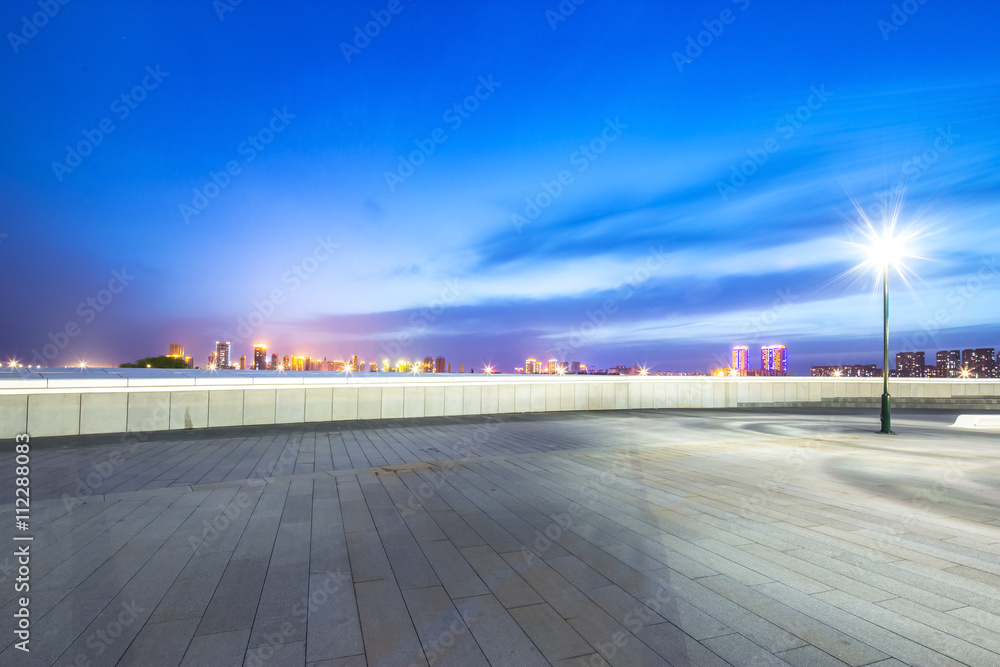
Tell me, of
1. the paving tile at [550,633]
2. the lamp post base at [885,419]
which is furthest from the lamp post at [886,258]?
the paving tile at [550,633]

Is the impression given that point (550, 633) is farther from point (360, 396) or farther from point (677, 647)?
point (360, 396)

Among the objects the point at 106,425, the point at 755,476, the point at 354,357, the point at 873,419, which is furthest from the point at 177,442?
the point at 873,419

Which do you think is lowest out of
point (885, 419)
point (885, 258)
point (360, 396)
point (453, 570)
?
point (453, 570)

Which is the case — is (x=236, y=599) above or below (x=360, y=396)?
below

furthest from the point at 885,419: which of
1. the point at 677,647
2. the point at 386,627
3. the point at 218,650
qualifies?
the point at 218,650

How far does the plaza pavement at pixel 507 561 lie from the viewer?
2.95 meters

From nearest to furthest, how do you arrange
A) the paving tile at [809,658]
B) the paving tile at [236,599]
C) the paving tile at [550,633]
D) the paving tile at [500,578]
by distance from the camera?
the paving tile at [809,658], the paving tile at [550,633], the paving tile at [236,599], the paving tile at [500,578]

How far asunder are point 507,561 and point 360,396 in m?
10.6

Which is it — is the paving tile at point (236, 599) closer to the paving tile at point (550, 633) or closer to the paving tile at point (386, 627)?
the paving tile at point (386, 627)

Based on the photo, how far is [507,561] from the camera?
13.7 feet

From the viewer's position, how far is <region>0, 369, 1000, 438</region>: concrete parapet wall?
1054cm

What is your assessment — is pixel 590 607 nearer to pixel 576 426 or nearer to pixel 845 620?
pixel 845 620

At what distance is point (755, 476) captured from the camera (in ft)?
24.0

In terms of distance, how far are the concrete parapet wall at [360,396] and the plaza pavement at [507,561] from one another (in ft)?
8.50
